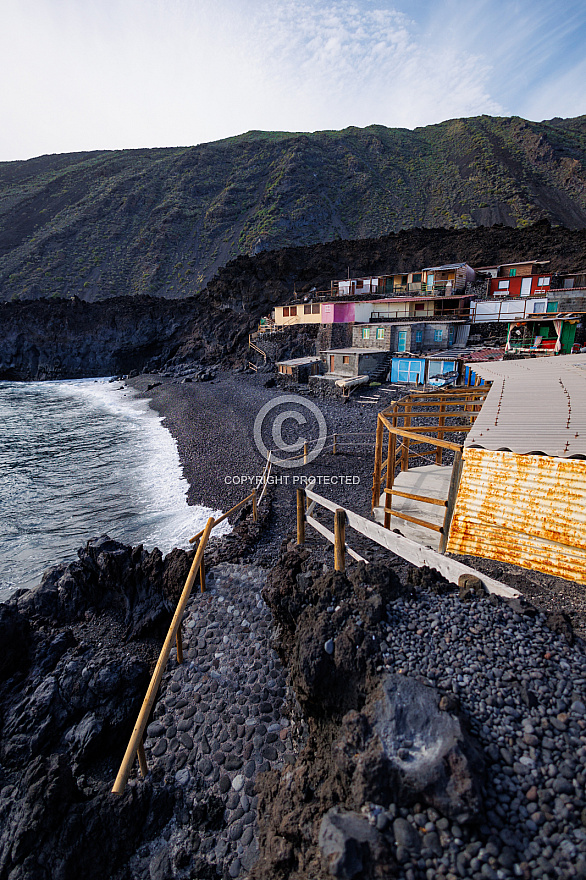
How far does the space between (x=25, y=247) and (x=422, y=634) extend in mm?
114304

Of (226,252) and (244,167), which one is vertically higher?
(244,167)

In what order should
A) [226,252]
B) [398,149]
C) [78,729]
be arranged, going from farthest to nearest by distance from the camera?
1. [398,149]
2. [226,252]
3. [78,729]

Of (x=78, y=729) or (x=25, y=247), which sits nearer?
(x=78, y=729)

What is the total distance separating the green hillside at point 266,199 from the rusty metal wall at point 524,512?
81.1m

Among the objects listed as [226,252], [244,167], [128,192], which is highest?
[244,167]

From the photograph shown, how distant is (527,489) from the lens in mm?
5660

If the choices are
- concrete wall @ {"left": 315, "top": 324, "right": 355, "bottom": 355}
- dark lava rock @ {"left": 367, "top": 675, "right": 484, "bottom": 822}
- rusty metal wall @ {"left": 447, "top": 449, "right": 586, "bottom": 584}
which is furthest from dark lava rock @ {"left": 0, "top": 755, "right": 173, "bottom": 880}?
concrete wall @ {"left": 315, "top": 324, "right": 355, "bottom": 355}

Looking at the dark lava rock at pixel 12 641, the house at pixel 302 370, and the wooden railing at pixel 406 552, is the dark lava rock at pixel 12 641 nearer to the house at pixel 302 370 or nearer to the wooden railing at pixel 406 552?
the wooden railing at pixel 406 552

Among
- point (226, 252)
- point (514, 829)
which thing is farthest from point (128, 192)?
point (514, 829)

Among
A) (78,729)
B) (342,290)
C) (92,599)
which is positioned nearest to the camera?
(78,729)

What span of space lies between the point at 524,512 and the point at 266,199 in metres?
104

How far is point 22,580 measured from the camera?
1178 centimetres

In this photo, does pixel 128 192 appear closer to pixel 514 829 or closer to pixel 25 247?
pixel 25 247

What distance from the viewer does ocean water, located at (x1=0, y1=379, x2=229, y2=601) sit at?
13219 mm
